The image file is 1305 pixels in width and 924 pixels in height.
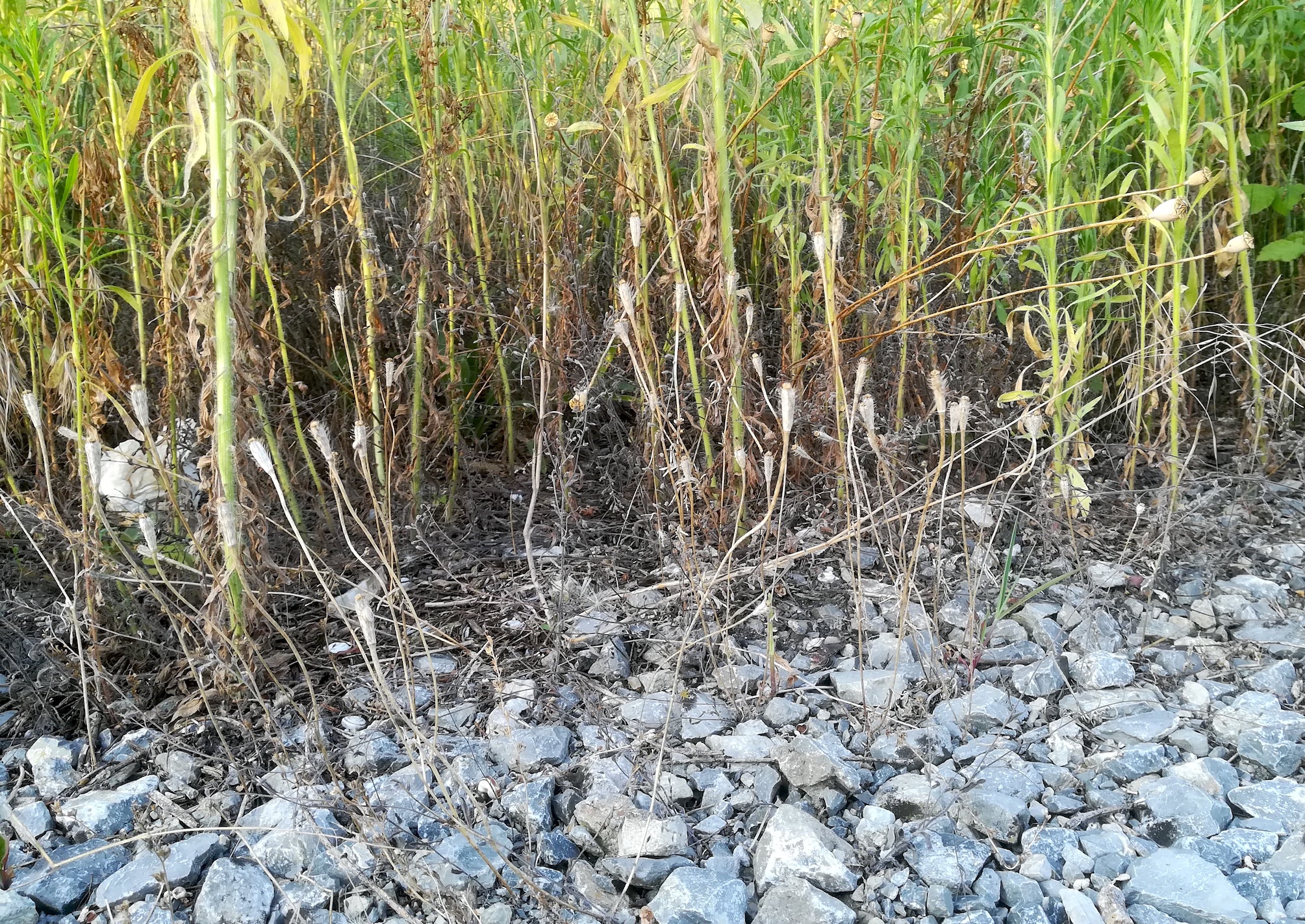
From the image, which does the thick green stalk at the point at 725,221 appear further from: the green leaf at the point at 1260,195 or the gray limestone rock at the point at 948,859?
the green leaf at the point at 1260,195

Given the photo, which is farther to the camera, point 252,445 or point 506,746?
point 506,746

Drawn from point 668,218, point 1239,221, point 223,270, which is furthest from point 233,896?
point 1239,221

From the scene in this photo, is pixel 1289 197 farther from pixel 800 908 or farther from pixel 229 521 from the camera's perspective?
pixel 229 521

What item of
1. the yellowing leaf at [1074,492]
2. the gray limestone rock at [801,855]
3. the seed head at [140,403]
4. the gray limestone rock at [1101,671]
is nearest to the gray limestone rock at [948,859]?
the gray limestone rock at [801,855]

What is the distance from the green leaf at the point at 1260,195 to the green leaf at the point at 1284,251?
0.31ft

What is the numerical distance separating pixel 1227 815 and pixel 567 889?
927 mm

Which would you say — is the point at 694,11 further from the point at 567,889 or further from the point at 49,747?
the point at 49,747

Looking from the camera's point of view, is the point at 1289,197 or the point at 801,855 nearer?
the point at 801,855

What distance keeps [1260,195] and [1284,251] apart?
0.47ft

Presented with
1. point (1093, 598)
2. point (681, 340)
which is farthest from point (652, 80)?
point (1093, 598)

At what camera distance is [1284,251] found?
222 centimetres

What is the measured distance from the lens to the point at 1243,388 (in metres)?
2.29

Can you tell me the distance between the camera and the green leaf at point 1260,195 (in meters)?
2.24

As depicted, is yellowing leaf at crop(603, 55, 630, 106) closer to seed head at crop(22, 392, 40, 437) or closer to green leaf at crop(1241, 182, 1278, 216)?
seed head at crop(22, 392, 40, 437)
